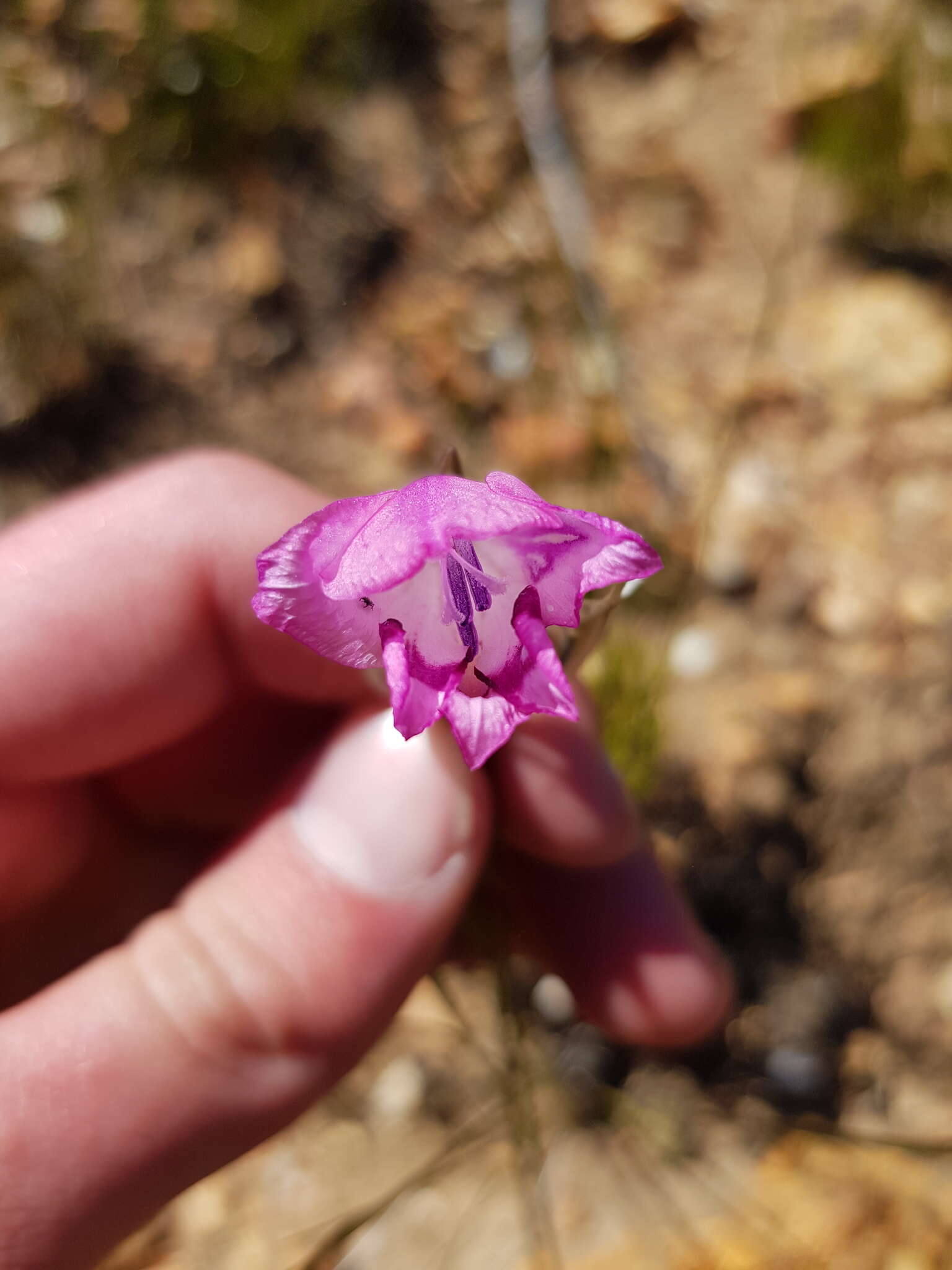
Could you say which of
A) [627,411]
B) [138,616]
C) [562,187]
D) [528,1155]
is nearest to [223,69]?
[562,187]

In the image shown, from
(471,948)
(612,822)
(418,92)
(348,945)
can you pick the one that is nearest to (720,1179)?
(471,948)

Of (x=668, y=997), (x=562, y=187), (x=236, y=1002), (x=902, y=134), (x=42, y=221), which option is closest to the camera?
(x=236, y=1002)

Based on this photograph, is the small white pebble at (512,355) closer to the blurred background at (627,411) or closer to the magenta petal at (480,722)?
the blurred background at (627,411)

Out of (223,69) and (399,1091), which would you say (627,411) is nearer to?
(223,69)

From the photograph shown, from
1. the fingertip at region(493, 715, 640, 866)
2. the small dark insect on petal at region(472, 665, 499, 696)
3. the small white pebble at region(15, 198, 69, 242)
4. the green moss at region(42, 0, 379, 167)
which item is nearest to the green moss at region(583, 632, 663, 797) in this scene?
the fingertip at region(493, 715, 640, 866)

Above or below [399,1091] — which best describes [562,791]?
above

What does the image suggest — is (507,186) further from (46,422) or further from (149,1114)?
(149,1114)
